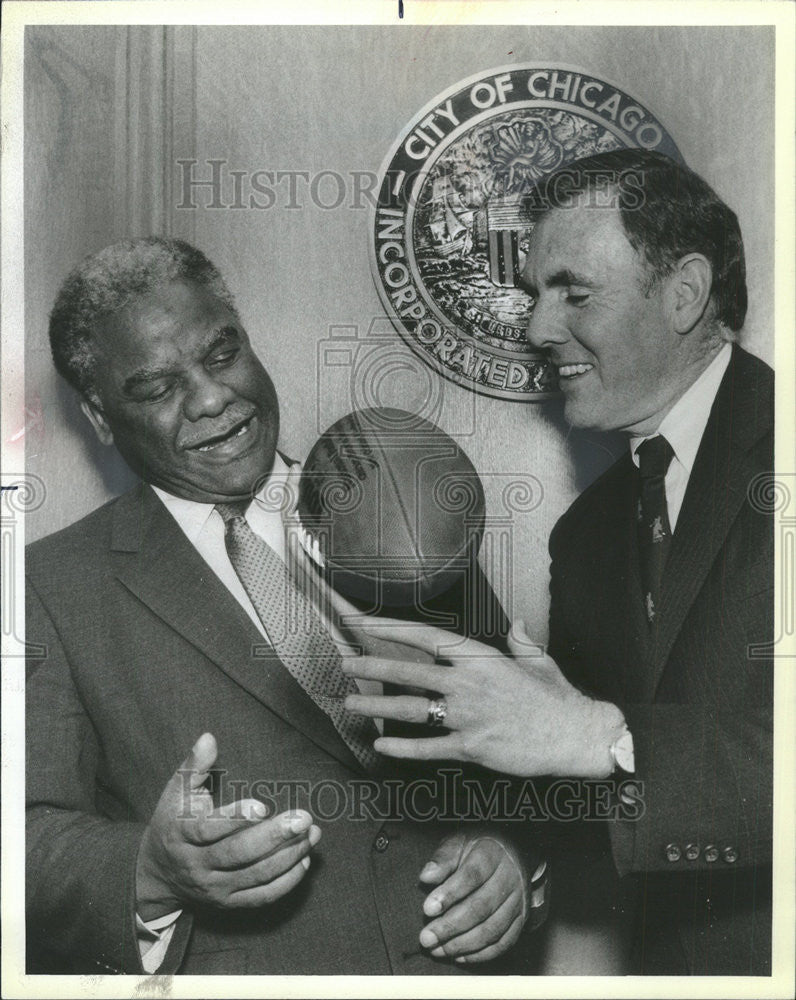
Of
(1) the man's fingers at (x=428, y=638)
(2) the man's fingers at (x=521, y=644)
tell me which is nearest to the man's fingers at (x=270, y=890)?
(1) the man's fingers at (x=428, y=638)

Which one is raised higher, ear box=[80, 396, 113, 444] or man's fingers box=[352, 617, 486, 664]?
ear box=[80, 396, 113, 444]

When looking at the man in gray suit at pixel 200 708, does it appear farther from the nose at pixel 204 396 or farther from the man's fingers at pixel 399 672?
the man's fingers at pixel 399 672

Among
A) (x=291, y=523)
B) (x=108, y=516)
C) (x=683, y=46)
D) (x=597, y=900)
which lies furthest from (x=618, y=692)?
(x=683, y=46)

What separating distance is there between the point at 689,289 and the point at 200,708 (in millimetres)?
1679

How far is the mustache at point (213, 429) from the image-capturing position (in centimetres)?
283

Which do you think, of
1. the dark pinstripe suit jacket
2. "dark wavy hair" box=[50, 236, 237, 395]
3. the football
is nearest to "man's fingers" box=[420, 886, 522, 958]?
the dark pinstripe suit jacket

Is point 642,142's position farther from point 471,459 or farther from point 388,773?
point 388,773

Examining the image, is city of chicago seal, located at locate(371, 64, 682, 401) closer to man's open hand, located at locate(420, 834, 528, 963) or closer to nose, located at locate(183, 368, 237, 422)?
nose, located at locate(183, 368, 237, 422)

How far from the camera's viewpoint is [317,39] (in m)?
2.92

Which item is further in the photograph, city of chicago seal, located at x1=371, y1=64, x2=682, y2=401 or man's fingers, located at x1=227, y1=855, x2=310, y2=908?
city of chicago seal, located at x1=371, y1=64, x2=682, y2=401

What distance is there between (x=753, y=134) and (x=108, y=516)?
2.01m

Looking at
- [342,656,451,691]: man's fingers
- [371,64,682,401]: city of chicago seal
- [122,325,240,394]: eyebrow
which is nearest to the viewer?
[342,656,451,691]: man's fingers

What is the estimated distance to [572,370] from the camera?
2.88 m

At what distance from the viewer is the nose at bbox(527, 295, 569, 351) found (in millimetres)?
2873
